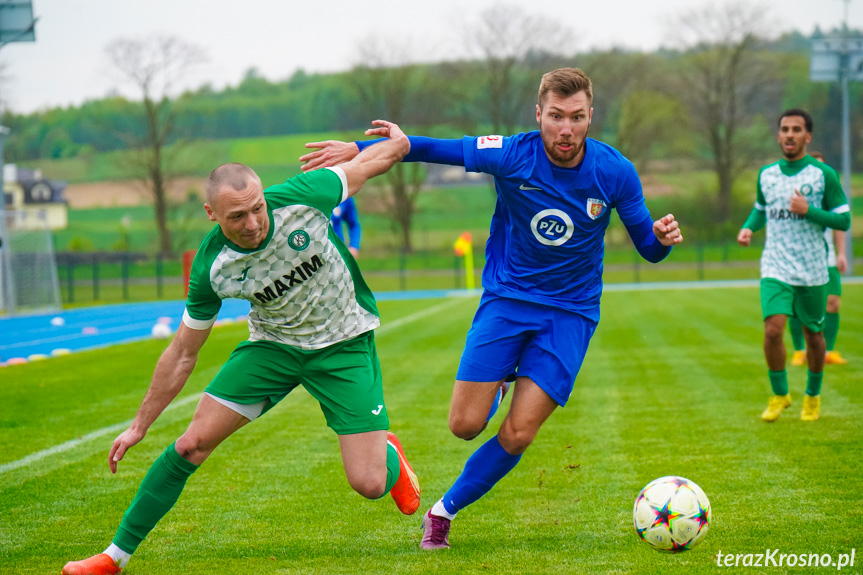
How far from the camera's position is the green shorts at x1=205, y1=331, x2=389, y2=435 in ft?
13.5

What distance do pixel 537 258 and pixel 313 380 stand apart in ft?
4.45

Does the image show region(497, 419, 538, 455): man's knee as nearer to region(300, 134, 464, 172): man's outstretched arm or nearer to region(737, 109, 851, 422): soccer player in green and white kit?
region(300, 134, 464, 172): man's outstretched arm

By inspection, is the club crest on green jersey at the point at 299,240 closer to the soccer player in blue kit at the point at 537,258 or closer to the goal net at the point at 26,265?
the soccer player in blue kit at the point at 537,258

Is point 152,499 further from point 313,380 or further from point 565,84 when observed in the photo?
point 565,84

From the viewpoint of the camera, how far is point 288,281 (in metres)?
4.05

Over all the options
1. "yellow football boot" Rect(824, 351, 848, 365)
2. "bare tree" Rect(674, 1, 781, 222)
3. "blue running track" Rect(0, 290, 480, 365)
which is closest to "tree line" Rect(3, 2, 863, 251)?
"bare tree" Rect(674, 1, 781, 222)

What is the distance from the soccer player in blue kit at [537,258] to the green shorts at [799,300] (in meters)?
3.18

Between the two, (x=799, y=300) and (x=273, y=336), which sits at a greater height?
(x=273, y=336)

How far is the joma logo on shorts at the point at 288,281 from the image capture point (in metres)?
4.04

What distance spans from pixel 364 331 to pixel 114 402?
5.73 meters

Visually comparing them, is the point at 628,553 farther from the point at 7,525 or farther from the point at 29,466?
the point at 29,466

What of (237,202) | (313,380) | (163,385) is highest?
(237,202)

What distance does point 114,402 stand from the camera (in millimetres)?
9133

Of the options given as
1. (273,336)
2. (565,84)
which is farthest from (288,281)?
(565,84)
